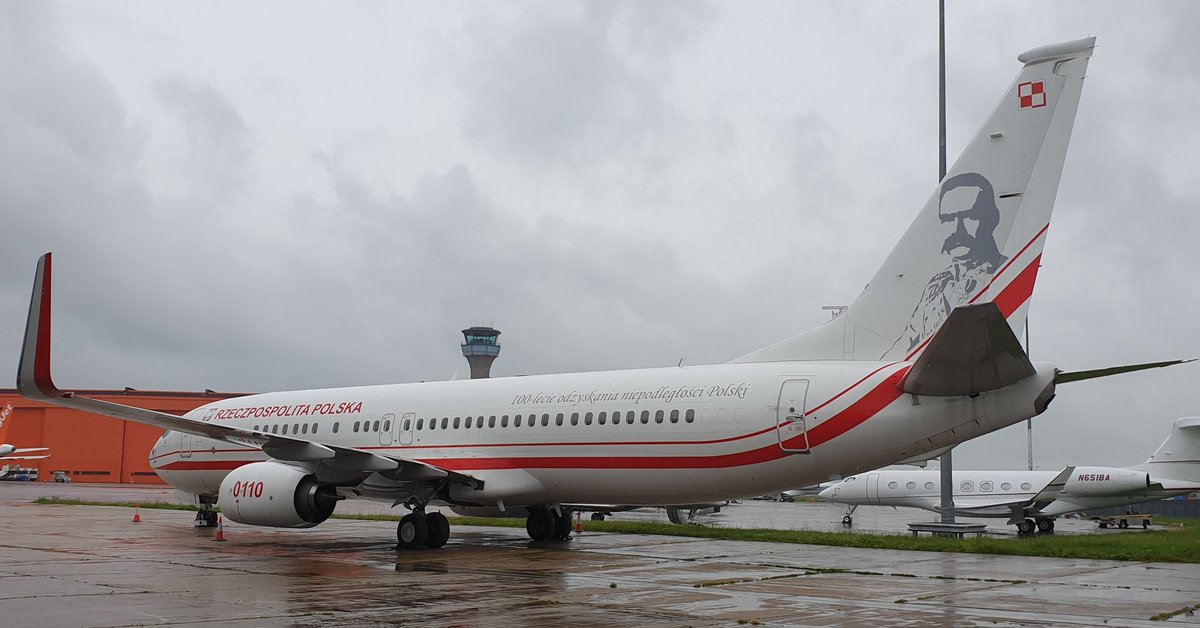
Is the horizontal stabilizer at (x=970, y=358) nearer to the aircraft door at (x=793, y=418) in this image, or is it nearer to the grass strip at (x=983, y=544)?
the aircraft door at (x=793, y=418)

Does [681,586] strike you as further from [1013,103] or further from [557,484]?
[1013,103]

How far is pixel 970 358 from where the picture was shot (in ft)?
39.8

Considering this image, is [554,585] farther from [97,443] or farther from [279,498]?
[97,443]

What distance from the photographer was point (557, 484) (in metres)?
17.5

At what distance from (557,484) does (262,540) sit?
6.61 metres

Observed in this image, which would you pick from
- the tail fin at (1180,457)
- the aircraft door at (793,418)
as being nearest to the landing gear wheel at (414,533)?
the aircraft door at (793,418)

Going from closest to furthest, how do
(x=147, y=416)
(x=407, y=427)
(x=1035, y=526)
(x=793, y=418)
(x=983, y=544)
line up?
(x=793, y=418), (x=147, y=416), (x=983, y=544), (x=407, y=427), (x=1035, y=526)

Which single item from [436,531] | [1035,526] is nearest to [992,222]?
[436,531]

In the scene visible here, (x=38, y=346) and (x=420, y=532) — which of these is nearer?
(x=38, y=346)

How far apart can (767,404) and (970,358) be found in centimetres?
347

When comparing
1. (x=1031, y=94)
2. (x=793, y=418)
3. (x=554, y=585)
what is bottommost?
(x=554, y=585)

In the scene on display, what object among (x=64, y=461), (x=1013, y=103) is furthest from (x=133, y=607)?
(x=64, y=461)

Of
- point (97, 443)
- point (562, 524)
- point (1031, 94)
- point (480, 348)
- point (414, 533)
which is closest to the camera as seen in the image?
point (1031, 94)

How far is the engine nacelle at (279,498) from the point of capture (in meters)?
17.0
